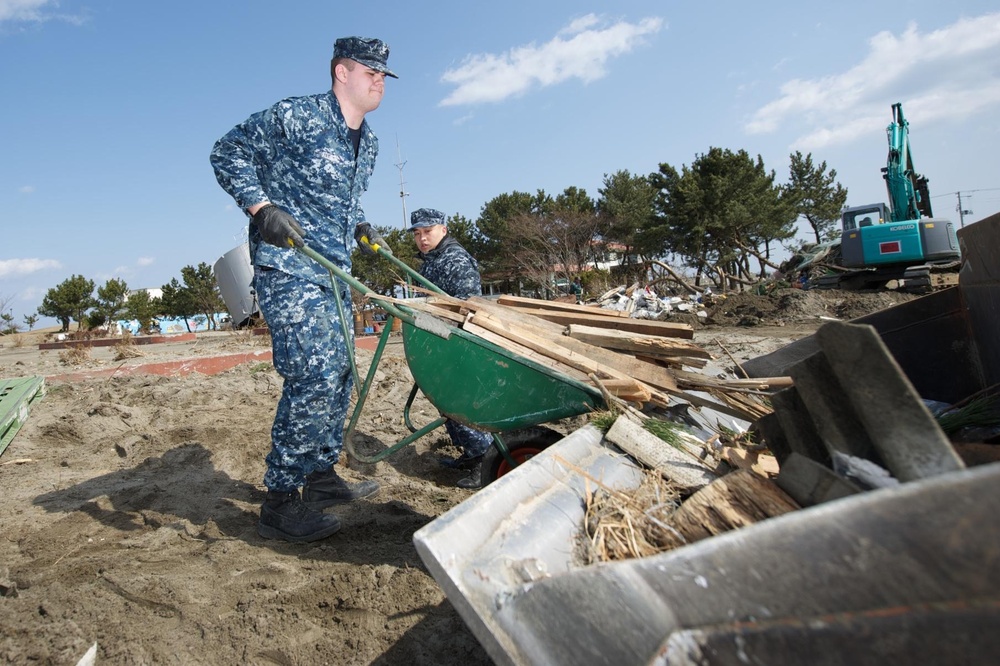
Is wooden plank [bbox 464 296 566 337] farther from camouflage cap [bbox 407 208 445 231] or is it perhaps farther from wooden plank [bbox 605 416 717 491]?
camouflage cap [bbox 407 208 445 231]

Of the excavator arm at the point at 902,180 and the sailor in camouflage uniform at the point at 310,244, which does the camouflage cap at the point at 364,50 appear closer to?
the sailor in camouflage uniform at the point at 310,244

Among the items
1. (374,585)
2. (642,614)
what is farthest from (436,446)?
(642,614)

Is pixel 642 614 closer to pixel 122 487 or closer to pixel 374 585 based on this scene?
pixel 374 585

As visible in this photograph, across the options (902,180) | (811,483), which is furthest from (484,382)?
(902,180)

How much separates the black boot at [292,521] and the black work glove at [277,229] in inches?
44.2

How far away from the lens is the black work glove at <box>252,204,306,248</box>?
2451mm

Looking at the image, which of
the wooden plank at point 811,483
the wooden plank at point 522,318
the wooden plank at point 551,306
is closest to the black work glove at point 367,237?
the wooden plank at point 551,306

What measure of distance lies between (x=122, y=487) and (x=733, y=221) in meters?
28.2

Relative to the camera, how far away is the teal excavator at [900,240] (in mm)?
12969

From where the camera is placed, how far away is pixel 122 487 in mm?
3248

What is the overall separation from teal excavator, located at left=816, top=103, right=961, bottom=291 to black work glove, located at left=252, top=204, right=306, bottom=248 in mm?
14361

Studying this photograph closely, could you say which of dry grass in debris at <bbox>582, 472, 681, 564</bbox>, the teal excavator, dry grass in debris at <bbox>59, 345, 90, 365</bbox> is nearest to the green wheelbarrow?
dry grass in debris at <bbox>582, 472, 681, 564</bbox>

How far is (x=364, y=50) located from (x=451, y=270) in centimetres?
155

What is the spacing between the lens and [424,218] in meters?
4.27
